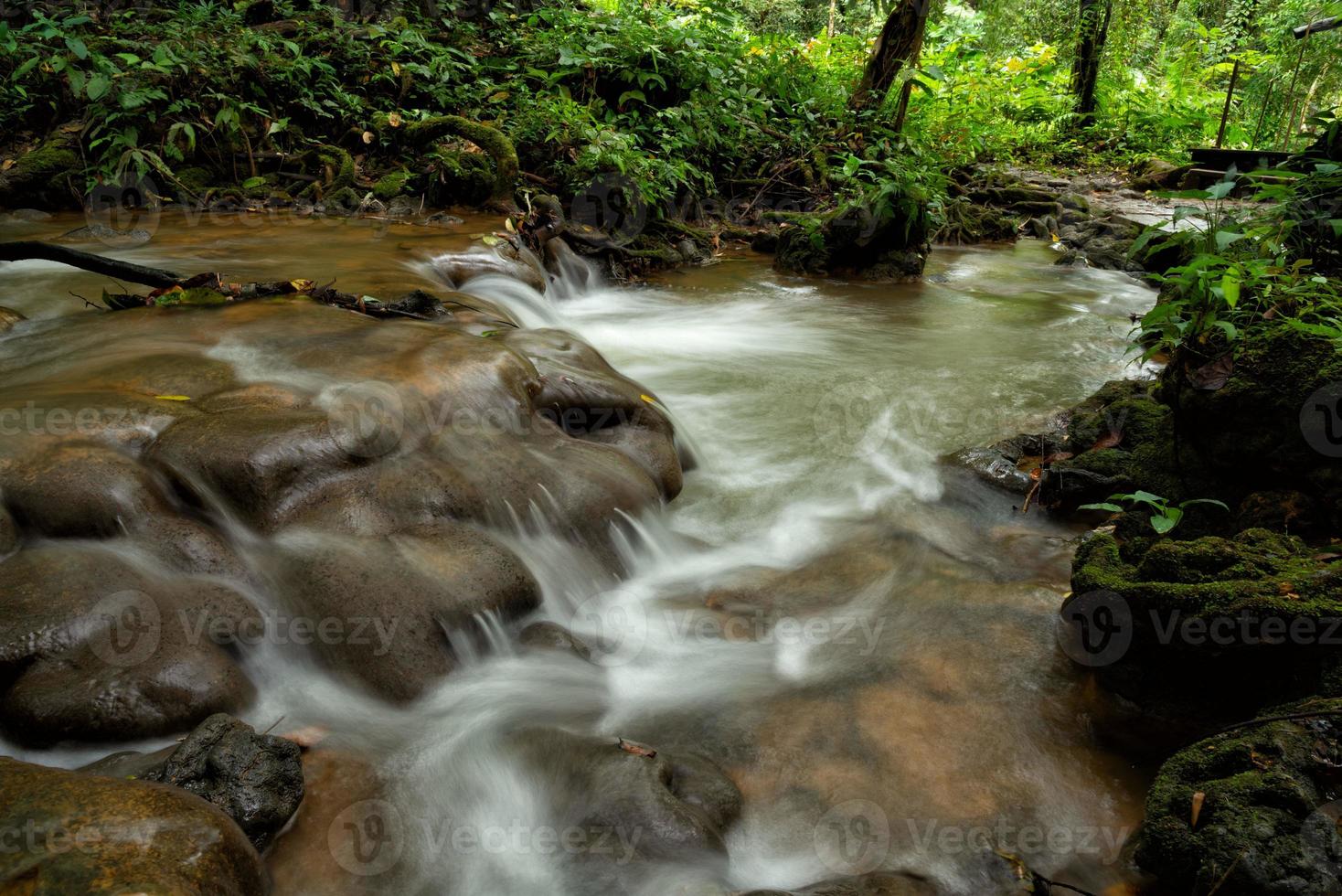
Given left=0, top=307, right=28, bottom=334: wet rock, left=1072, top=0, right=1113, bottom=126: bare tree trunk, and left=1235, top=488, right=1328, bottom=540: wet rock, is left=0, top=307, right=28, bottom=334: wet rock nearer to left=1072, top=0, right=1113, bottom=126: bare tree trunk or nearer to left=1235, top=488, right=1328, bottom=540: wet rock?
left=1235, top=488, right=1328, bottom=540: wet rock

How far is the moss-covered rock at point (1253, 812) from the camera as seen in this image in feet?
7.34

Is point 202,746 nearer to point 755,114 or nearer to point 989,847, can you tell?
point 989,847

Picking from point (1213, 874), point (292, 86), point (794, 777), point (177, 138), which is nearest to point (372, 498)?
point (794, 777)

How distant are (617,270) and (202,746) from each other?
7.35 metres

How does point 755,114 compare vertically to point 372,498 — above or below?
above

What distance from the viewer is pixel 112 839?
202cm

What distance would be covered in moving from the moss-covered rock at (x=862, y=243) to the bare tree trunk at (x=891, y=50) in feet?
13.3

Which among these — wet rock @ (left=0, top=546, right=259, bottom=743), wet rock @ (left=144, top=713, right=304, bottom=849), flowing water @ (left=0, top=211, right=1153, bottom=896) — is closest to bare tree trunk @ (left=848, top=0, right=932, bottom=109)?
flowing water @ (left=0, top=211, right=1153, bottom=896)

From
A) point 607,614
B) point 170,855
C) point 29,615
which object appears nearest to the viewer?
point 170,855

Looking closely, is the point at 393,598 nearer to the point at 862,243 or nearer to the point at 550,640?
the point at 550,640

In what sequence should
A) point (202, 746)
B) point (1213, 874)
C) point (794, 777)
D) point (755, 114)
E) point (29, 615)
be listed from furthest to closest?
point (755, 114), point (794, 777), point (29, 615), point (202, 746), point (1213, 874)

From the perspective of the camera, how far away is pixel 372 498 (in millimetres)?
3691

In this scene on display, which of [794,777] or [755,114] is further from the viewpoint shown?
[755,114]

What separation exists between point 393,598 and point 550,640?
68cm
